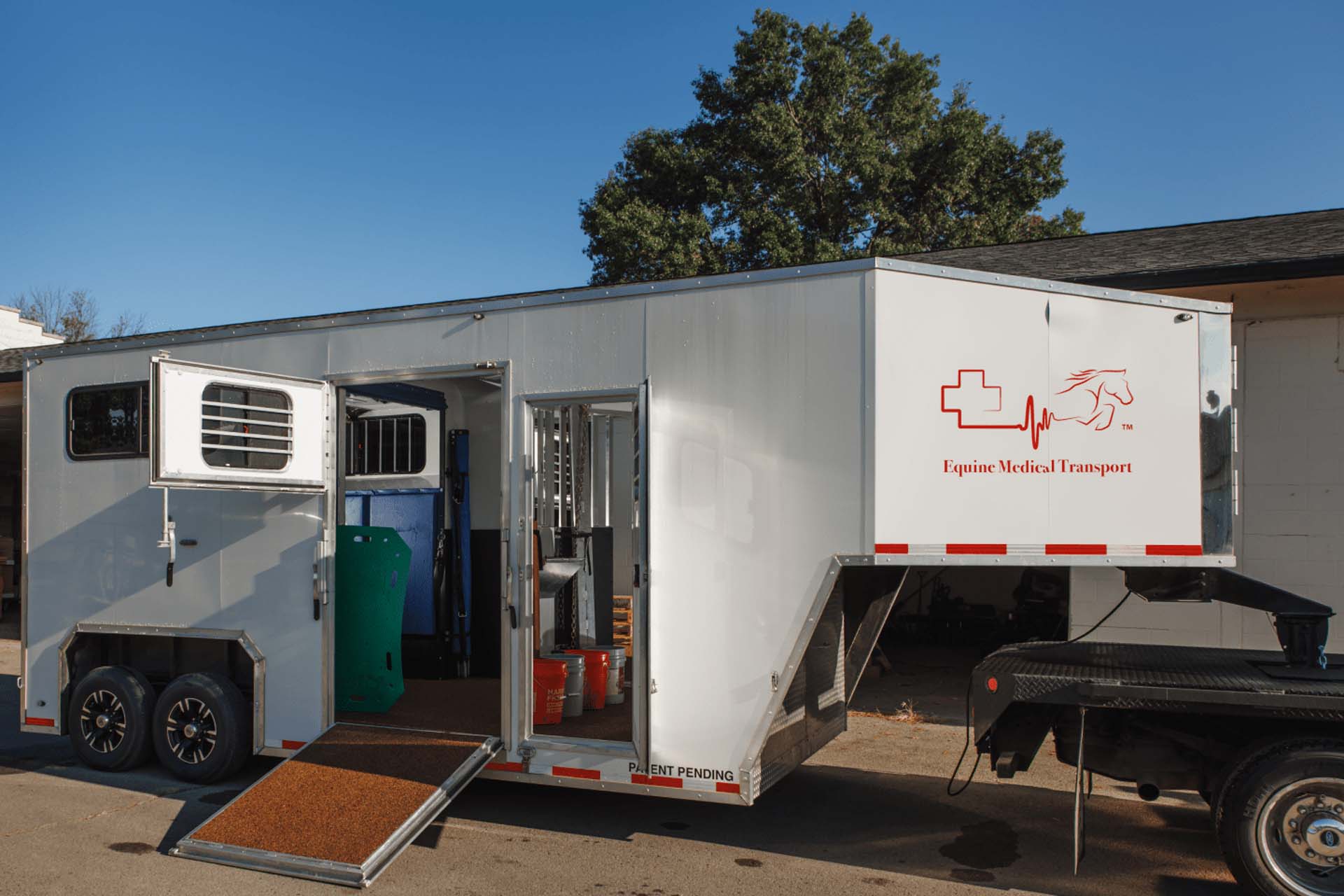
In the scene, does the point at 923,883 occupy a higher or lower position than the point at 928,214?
lower

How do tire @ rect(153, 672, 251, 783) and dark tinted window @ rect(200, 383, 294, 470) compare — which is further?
tire @ rect(153, 672, 251, 783)

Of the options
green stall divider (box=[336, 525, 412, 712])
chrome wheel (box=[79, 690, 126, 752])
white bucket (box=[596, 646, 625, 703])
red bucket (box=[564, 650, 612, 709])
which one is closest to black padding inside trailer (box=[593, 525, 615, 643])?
white bucket (box=[596, 646, 625, 703])

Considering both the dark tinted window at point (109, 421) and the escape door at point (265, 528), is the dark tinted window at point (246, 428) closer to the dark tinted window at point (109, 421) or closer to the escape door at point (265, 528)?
the escape door at point (265, 528)

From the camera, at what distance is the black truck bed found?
14.6 ft

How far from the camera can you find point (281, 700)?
6398mm

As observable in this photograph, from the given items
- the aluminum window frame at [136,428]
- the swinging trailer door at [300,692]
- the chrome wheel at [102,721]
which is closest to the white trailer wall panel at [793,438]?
the swinging trailer door at [300,692]

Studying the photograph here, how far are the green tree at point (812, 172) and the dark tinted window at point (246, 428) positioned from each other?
13941 mm

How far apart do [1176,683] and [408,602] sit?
5.85 meters

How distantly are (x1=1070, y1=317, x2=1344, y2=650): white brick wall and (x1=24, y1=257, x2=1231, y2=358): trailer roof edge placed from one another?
9.00ft

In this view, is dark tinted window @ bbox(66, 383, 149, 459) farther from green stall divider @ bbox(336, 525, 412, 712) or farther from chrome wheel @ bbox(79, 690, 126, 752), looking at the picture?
chrome wheel @ bbox(79, 690, 126, 752)

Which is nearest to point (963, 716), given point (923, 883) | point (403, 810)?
point (923, 883)

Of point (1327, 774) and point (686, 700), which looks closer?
point (1327, 774)

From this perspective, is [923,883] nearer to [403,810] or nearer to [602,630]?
[403,810]

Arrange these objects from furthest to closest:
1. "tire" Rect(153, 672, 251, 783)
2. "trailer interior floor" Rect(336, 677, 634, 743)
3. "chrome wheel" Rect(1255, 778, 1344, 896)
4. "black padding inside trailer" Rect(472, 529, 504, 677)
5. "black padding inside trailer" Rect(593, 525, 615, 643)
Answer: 1. "black padding inside trailer" Rect(472, 529, 504, 677)
2. "black padding inside trailer" Rect(593, 525, 615, 643)
3. "tire" Rect(153, 672, 251, 783)
4. "trailer interior floor" Rect(336, 677, 634, 743)
5. "chrome wheel" Rect(1255, 778, 1344, 896)
